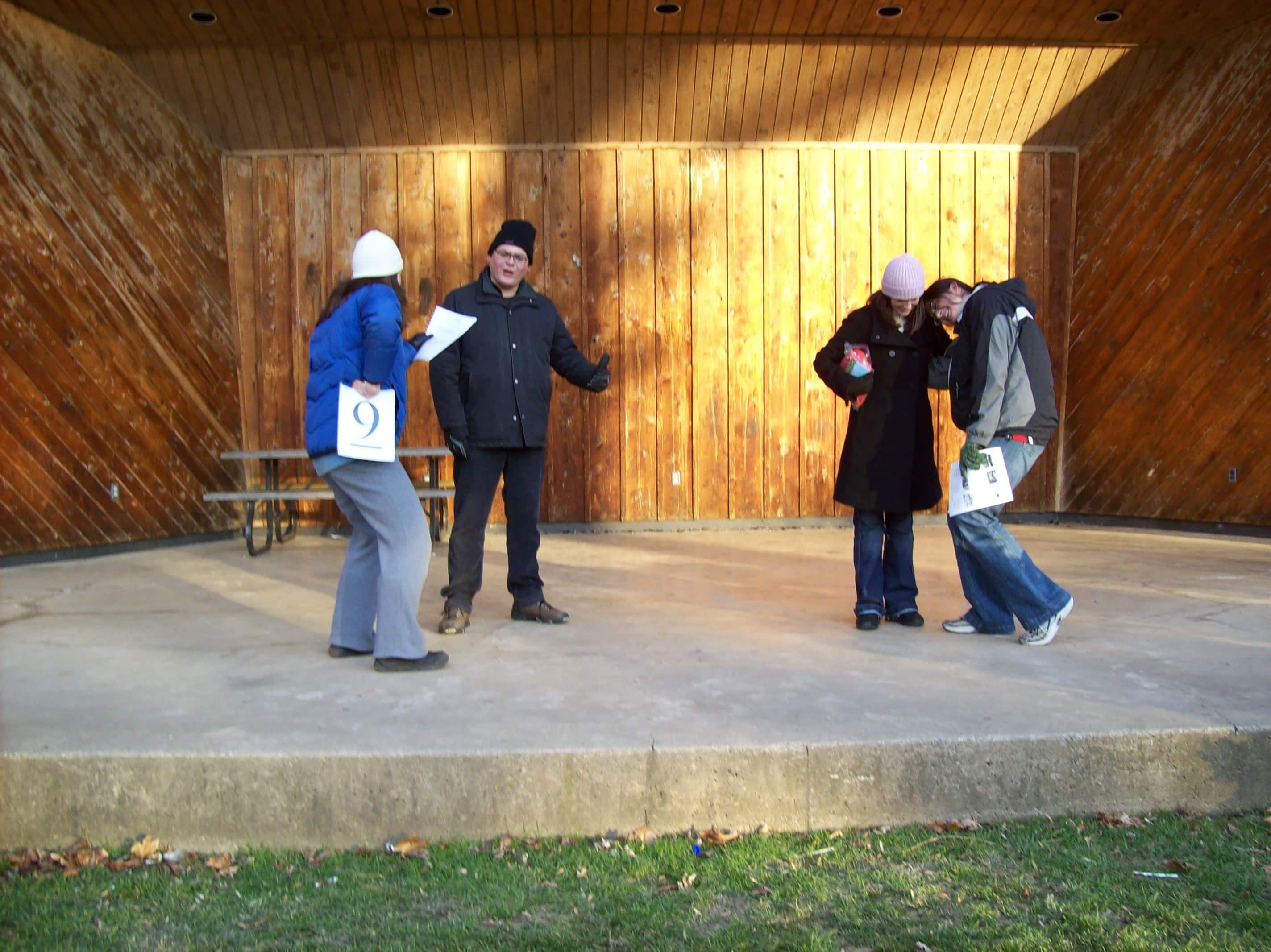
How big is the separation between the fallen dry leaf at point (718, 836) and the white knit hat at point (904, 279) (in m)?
2.36

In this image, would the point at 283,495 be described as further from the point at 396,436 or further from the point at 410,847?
the point at 410,847

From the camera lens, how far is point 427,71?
779 centimetres

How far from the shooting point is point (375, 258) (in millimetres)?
3877

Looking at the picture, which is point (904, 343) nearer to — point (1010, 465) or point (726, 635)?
point (1010, 465)

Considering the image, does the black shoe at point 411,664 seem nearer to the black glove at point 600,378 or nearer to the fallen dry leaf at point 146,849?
the fallen dry leaf at point 146,849

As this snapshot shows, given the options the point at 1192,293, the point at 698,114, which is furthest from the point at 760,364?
the point at 1192,293

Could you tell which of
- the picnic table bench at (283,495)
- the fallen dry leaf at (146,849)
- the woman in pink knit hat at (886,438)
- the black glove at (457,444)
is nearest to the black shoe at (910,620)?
the woman in pink knit hat at (886,438)

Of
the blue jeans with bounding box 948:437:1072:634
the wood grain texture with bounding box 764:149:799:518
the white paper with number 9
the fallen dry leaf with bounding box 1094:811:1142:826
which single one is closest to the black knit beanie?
the white paper with number 9

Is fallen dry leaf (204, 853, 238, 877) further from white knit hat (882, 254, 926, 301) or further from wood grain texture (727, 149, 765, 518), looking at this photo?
wood grain texture (727, 149, 765, 518)

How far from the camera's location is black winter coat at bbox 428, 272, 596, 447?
4637 mm

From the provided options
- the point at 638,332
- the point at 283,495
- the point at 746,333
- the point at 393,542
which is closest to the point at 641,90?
the point at 638,332

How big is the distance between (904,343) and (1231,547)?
3478mm

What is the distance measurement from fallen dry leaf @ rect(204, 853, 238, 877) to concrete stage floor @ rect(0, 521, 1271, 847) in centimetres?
6

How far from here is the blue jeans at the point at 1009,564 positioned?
4230 millimetres
